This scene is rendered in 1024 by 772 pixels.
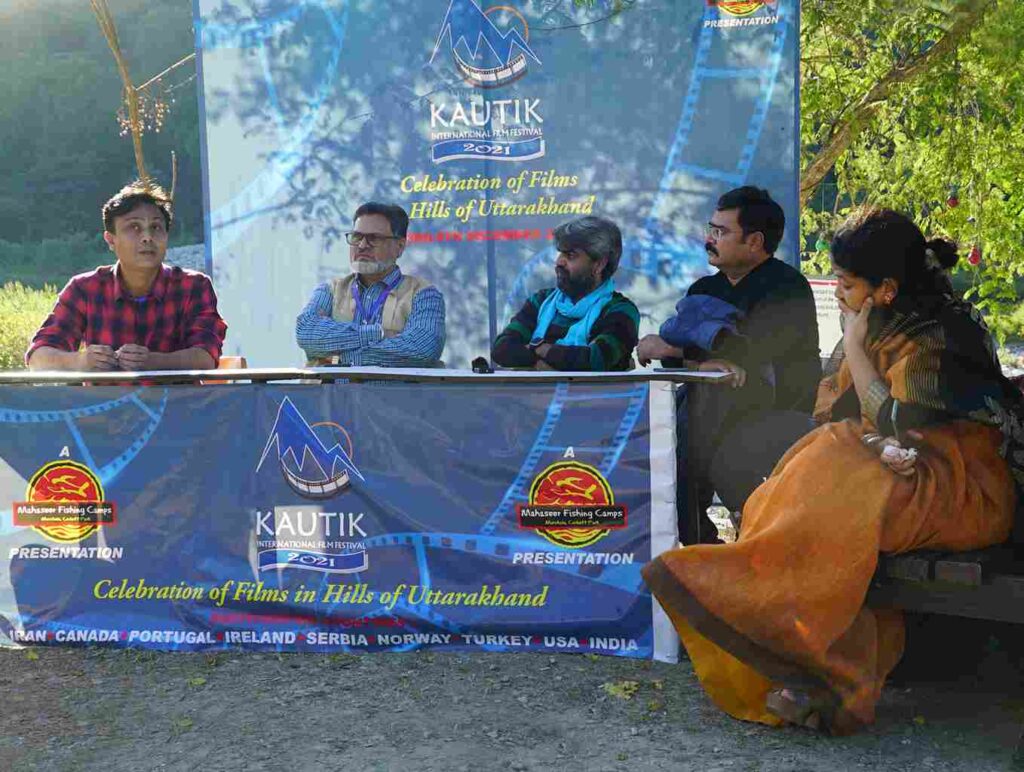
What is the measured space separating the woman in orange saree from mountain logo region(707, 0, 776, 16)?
8.79 ft

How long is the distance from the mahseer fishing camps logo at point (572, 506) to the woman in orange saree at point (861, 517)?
0.56m

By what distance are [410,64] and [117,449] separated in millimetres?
3161

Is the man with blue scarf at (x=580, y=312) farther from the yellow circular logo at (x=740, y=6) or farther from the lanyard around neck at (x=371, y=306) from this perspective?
the yellow circular logo at (x=740, y=6)

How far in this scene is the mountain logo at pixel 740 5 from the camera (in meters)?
6.31

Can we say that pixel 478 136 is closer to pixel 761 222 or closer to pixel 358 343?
pixel 358 343

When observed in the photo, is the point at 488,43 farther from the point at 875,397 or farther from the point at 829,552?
the point at 829,552

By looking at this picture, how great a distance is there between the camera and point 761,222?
194 inches

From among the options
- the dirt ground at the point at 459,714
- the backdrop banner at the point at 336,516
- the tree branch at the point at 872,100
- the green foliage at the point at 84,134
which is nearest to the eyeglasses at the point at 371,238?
the backdrop banner at the point at 336,516

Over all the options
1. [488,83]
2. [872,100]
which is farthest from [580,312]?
[872,100]

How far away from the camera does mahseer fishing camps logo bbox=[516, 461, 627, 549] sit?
14.3ft

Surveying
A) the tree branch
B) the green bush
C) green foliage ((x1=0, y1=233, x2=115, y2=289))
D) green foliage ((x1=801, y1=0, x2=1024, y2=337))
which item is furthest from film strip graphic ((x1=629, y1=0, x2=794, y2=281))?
green foliage ((x1=0, y1=233, x2=115, y2=289))

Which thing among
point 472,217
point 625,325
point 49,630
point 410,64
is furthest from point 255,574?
point 410,64

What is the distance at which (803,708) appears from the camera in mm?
3695

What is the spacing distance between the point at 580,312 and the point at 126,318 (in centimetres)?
201
